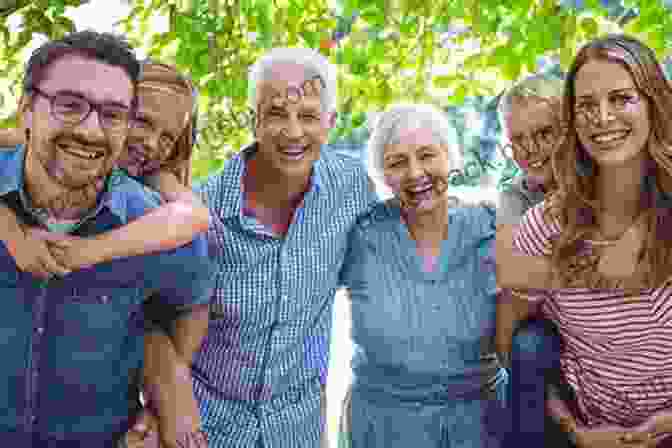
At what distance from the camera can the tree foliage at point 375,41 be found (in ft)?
11.3

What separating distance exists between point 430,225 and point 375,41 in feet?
4.93

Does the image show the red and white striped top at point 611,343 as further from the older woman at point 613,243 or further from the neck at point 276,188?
the neck at point 276,188

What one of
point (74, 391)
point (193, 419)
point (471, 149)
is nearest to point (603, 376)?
point (193, 419)

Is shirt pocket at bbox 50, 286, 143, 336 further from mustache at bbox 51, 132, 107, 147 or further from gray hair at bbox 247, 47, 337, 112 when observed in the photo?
gray hair at bbox 247, 47, 337, 112

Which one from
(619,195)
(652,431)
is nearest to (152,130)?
(619,195)

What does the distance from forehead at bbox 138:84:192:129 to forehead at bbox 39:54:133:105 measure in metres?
0.47

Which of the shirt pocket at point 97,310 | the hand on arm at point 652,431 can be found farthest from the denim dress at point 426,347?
the shirt pocket at point 97,310

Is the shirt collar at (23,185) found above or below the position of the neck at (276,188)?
above

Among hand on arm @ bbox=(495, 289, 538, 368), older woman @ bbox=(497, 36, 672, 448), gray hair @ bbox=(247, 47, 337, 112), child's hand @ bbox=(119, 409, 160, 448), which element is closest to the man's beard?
child's hand @ bbox=(119, 409, 160, 448)

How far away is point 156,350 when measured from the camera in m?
2.14

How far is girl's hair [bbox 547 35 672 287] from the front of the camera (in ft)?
6.98

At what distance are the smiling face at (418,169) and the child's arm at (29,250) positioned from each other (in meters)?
1.23

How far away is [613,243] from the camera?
7.25 feet

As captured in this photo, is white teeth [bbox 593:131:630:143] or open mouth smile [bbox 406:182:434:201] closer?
white teeth [bbox 593:131:630:143]
